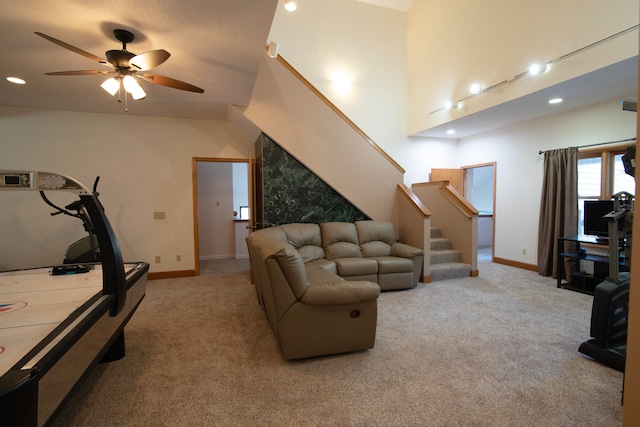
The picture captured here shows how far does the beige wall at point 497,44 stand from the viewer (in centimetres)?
313

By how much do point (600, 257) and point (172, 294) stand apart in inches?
234

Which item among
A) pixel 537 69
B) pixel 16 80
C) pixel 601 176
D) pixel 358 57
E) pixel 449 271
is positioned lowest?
pixel 449 271

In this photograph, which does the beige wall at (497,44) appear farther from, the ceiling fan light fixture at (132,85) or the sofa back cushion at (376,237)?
the ceiling fan light fixture at (132,85)

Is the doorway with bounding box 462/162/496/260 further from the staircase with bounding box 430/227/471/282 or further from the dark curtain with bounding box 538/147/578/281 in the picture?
the staircase with bounding box 430/227/471/282

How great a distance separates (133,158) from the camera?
4504 millimetres

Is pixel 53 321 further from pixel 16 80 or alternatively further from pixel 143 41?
pixel 16 80

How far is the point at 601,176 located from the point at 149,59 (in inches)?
231

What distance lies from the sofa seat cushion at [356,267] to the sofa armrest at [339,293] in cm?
145

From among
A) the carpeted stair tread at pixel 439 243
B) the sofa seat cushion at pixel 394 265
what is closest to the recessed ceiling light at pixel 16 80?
the sofa seat cushion at pixel 394 265

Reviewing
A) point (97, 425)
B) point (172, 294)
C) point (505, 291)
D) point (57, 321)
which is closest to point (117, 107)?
point (172, 294)

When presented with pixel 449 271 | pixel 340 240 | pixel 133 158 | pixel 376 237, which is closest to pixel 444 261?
pixel 449 271

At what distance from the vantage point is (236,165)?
686 centimetres

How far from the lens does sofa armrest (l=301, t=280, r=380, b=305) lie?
2146 mm

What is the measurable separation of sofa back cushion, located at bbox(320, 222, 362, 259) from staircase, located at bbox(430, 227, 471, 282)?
1312 millimetres
